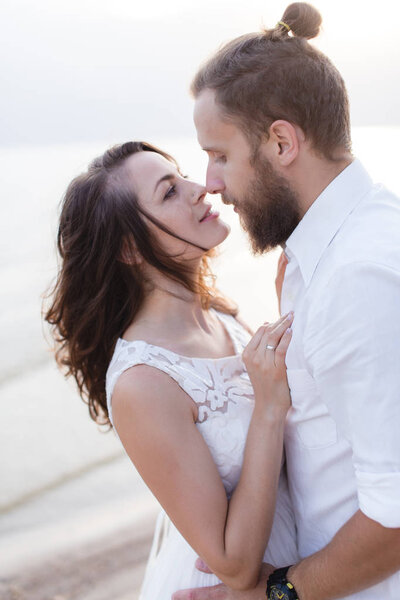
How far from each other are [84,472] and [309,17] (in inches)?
169

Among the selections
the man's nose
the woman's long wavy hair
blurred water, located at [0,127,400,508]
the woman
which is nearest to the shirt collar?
the woman

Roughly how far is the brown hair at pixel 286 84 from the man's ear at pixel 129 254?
2.38 feet

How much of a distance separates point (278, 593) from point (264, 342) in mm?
695

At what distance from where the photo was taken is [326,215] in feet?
5.72

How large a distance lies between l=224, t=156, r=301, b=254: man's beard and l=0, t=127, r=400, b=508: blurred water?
1061 millimetres

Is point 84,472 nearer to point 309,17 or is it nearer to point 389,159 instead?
point 309,17

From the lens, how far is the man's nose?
1989mm

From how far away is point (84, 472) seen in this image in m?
5.33

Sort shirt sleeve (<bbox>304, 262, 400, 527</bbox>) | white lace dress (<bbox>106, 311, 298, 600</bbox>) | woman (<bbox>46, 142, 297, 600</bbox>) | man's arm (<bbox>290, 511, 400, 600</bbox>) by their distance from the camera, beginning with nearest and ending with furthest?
shirt sleeve (<bbox>304, 262, 400, 527</bbox>) → man's arm (<bbox>290, 511, 400, 600</bbox>) → woman (<bbox>46, 142, 297, 600</bbox>) → white lace dress (<bbox>106, 311, 298, 600</bbox>)

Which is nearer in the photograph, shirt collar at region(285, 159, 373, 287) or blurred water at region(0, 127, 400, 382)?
shirt collar at region(285, 159, 373, 287)

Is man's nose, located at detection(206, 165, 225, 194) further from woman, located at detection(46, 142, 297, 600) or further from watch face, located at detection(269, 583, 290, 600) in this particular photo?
watch face, located at detection(269, 583, 290, 600)

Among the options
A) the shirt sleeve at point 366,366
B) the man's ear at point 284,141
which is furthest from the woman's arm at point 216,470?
the man's ear at point 284,141

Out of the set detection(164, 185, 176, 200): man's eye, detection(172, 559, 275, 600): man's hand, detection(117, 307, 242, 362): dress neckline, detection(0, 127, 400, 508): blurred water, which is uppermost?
detection(164, 185, 176, 200): man's eye

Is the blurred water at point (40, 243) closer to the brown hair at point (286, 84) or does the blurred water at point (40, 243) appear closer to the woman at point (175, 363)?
the woman at point (175, 363)
